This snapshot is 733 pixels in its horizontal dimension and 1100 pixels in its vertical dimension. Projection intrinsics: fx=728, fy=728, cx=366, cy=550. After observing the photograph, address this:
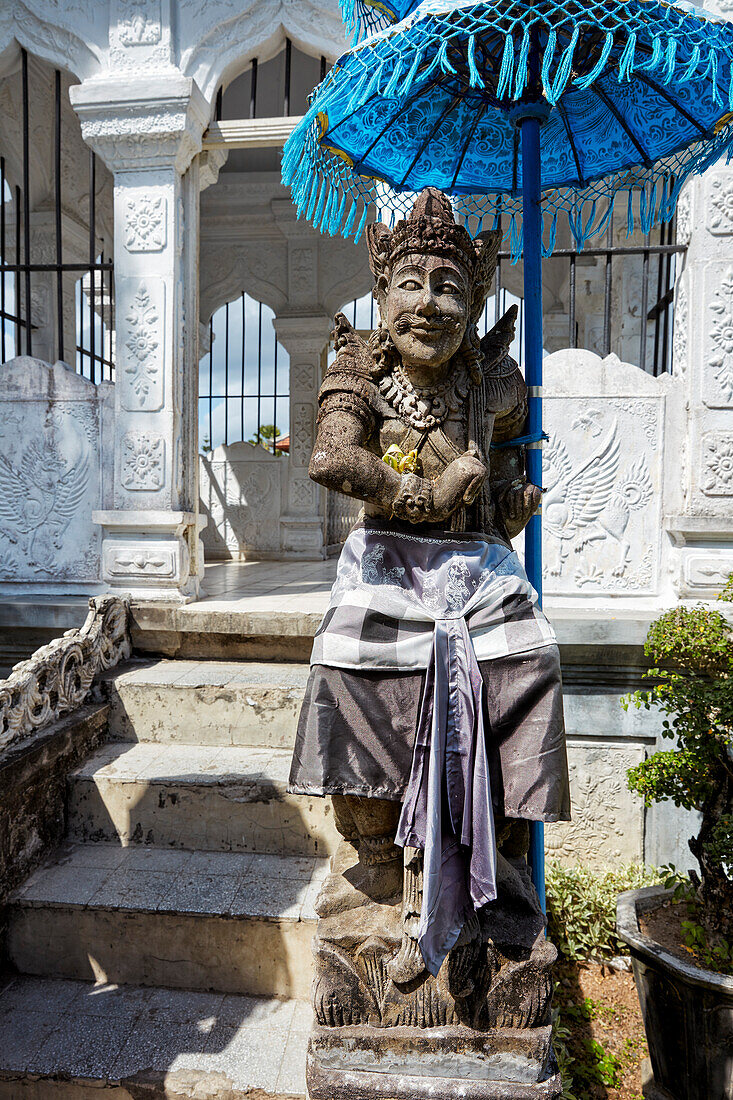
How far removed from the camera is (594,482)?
4.19 meters

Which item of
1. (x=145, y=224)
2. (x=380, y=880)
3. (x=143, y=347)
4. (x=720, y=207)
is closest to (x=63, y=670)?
(x=380, y=880)

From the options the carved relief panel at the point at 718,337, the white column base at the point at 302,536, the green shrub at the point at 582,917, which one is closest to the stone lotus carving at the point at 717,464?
the carved relief panel at the point at 718,337

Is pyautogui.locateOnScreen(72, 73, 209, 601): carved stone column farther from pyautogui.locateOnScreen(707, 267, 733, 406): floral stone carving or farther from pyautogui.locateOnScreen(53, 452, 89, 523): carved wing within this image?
pyautogui.locateOnScreen(707, 267, 733, 406): floral stone carving

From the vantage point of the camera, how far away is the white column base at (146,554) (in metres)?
4.48

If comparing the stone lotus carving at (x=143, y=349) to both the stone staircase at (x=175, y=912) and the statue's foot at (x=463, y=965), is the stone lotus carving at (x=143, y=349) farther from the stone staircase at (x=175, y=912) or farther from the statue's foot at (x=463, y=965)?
the statue's foot at (x=463, y=965)

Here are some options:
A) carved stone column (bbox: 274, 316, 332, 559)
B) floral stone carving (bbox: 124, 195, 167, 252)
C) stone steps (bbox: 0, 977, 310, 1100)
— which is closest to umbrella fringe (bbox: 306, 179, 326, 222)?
floral stone carving (bbox: 124, 195, 167, 252)

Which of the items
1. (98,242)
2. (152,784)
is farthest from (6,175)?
(152,784)

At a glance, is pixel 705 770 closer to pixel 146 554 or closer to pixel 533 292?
pixel 533 292

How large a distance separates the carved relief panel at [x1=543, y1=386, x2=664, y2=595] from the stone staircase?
1.82 metres

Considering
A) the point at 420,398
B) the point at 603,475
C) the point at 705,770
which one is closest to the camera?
the point at 420,398

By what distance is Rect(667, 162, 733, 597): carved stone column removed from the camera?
3.95 metres

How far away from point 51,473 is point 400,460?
11.2 ft

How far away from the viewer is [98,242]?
9422 mm

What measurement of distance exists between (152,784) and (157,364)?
2611 millimetres
